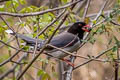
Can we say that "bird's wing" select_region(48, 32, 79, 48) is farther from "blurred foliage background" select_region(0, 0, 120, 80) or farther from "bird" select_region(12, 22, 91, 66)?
"blurred foliage background" select_region(0, 0, 120, 80)

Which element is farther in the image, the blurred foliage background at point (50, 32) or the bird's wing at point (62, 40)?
the bird's wing at point (62, 40)

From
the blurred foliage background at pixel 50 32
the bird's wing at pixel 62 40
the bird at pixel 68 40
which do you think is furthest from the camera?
the bird's wing at pixel 62 40

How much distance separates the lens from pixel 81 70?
27.2ft

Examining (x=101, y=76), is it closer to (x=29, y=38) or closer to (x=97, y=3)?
(x=97, y=3)

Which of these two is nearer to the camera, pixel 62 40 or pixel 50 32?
pixel 50 32

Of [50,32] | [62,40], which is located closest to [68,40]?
[62,40]

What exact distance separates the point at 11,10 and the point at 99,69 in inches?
194

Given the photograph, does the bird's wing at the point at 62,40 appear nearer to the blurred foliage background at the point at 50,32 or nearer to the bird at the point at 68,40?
the bird at the point at 68,40

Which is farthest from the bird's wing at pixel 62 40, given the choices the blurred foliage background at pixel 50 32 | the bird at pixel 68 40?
the blurred foliage background at pixel 50 32

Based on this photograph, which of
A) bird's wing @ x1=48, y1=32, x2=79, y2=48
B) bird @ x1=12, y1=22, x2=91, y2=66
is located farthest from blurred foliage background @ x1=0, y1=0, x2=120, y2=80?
bird's wing @ x1=48, y1=32, x2=79, y2=48

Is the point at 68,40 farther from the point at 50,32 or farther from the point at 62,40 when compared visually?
the point at 50,32

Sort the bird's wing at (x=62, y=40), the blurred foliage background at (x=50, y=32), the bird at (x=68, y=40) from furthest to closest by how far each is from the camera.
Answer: the bird's wing at (x=62, y=40)
the bird at (x=68, y=40)
the blurred foliage background at (x=50, y=32)

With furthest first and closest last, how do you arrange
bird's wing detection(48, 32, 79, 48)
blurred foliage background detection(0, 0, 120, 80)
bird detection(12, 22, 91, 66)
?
bird's wing detection(48, 32, 79, 48) → bird detection(12, 22, 91, 66) → blurred foliage background detection(0, 0, 120, 80)

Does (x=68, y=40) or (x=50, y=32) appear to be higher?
(x=50, y=32)
